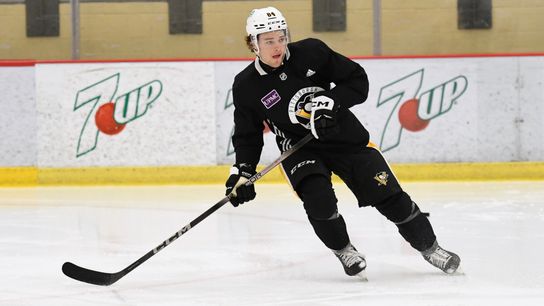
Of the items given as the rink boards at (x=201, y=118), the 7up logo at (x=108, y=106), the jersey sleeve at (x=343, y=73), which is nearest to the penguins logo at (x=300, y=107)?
the jersey sleeve at (x=343, y=73)

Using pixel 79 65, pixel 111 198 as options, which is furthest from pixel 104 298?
pixel 79 65

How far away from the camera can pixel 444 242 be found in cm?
418

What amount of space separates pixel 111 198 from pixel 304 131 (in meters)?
2.88

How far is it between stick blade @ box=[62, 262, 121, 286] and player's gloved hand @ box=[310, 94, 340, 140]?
79 centimetres

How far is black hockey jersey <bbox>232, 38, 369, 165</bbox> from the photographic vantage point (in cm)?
338

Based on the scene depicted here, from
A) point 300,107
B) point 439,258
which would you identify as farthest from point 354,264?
point 300,107

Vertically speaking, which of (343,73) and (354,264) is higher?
(343,73)

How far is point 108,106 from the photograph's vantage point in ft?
22.7

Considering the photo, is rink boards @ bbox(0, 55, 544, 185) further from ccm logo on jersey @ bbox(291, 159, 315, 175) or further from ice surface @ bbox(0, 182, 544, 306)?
ccm logo on jersey @ bbox(291, 159, 315, 175)

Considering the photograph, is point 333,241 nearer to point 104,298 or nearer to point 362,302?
point 362,302

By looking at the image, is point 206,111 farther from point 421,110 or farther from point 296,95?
point 296,95

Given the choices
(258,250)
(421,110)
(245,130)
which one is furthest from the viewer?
(421,110)

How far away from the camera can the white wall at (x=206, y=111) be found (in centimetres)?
688

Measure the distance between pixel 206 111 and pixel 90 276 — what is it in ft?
11.9
